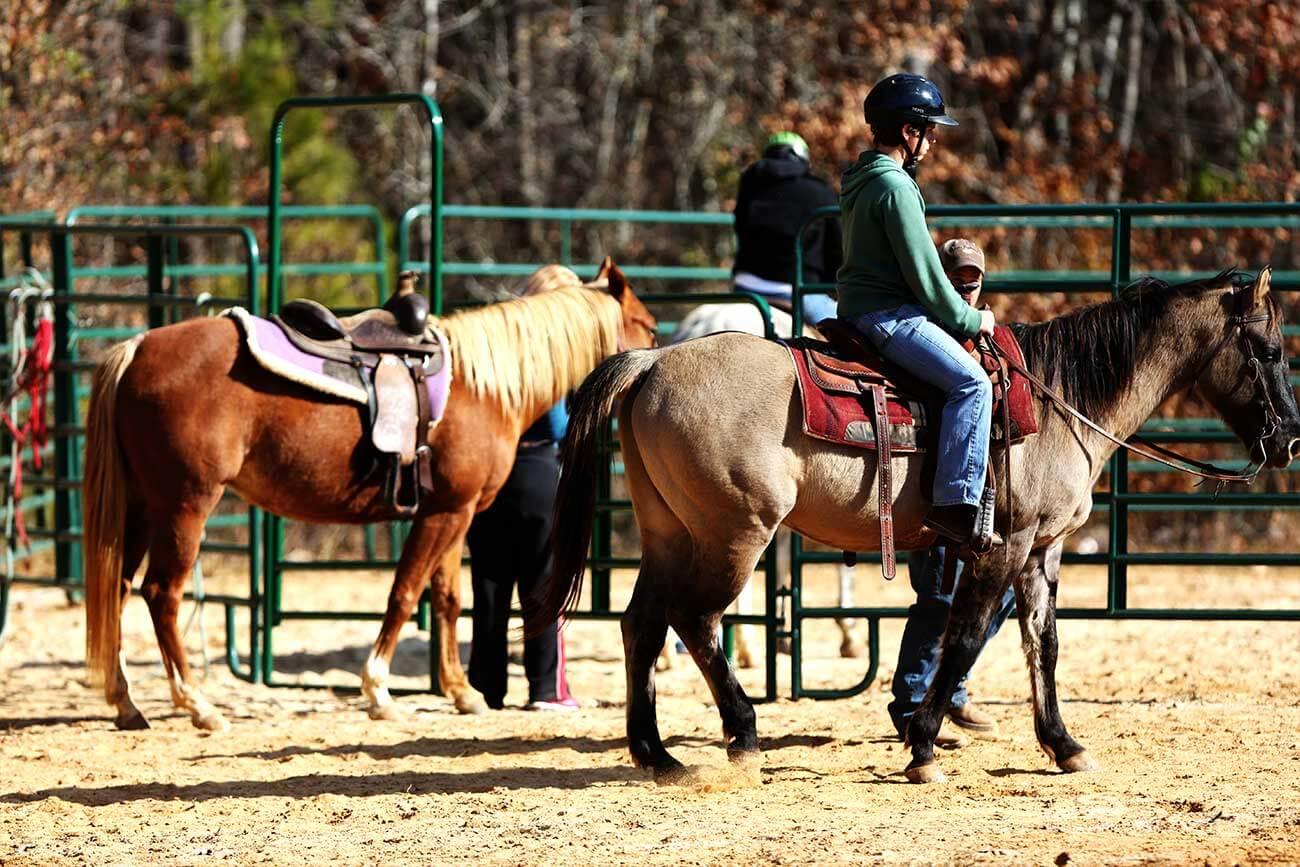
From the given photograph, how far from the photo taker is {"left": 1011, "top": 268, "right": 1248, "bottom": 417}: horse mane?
217 inches

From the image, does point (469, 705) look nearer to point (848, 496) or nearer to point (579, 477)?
point (579, 477)

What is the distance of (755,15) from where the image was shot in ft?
46.2

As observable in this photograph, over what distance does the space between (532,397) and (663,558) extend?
64.7 inches

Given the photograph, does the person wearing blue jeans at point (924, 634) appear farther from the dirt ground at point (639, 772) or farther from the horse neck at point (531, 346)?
the horse neck at point (531, 346)

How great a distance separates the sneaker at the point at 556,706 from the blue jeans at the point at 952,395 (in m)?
2.36

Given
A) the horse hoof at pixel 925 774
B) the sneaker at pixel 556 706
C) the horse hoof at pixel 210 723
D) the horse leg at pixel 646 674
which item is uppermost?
the horse leg at pixel 646 674

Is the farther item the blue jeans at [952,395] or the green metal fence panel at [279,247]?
the green metal fence panel at [279,247]

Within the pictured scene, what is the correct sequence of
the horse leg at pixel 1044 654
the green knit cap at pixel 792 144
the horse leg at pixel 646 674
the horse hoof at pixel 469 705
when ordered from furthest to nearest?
1. the green knit cap at pixel 792 144
2. the horse hoof at pixel 469 705
3. the horse leg at pixel 1044 654
4. the horse leg at pixel 646 674

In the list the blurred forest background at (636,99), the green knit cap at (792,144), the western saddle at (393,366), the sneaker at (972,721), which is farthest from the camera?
the blurred forest background at (636,99)

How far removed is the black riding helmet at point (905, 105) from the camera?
5.24 meters

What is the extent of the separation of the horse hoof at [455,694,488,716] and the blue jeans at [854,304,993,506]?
2532mm

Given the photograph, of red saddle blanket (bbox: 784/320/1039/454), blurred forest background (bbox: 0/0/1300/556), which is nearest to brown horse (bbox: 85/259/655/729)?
red saddle blanket (bbox: 784/320/1039/454)

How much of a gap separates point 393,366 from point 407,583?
84 cm

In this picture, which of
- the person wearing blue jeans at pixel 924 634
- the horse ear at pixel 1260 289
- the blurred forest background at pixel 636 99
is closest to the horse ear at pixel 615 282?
the person wearing blue jeans at pixel 924 634
